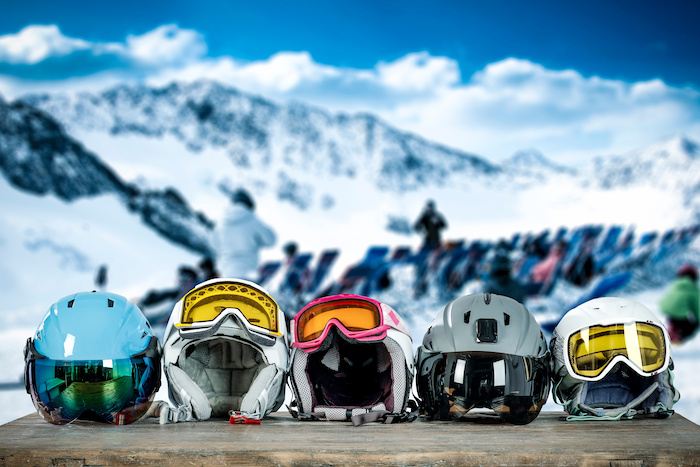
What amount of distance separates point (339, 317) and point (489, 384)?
600 mm

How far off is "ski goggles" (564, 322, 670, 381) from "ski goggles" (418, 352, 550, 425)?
0.16 metres

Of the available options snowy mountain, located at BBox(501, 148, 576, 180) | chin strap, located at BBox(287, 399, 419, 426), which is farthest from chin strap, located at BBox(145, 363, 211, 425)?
snowy mountain, located at BBox(501, 148, 576, 180)

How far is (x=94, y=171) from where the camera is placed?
18.1 m

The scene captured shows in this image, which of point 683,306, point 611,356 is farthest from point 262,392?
point 683,306

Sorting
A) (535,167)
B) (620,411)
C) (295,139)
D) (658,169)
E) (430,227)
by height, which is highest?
(295,139)

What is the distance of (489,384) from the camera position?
2.38 metres

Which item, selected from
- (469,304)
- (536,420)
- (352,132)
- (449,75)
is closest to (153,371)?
(469,304)

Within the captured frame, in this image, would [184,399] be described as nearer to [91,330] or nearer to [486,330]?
[91,330]

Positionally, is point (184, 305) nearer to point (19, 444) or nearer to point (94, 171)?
point (19, 444)

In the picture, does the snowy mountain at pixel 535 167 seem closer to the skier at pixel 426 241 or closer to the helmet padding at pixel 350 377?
the skier at pixel 426 241

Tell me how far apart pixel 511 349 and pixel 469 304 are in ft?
0.82

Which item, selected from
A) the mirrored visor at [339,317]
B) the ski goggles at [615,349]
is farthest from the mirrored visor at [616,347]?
the mirrored visor at [339,317]

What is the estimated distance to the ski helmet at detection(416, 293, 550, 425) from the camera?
2.39m

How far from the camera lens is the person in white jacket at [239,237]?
636 centimetres
